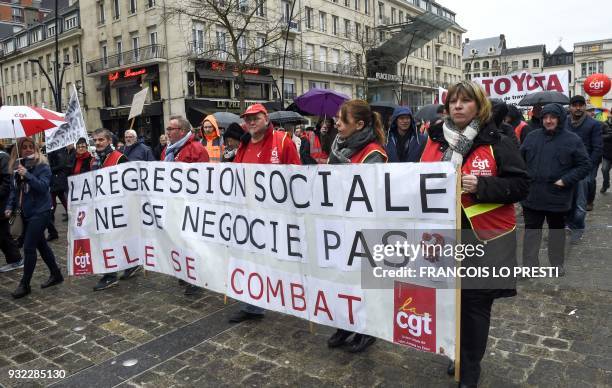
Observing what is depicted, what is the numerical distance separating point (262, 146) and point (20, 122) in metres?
3.73

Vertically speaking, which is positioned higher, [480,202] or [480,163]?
[480,163]

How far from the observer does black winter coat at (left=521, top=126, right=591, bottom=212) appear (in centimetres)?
521

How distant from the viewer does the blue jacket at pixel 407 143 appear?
21.4 feet

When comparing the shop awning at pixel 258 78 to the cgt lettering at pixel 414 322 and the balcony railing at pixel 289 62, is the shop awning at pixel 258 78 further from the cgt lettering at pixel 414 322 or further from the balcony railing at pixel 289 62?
the cgt lettering at pixel 414 322

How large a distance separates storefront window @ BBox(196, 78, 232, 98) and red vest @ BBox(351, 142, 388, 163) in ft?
108

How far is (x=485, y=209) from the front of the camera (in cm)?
291

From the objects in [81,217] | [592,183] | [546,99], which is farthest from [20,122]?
[592,183]

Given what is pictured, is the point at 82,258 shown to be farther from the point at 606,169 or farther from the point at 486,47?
the point at 486,47

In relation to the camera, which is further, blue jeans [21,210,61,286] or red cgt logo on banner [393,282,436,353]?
blue jeans [21,210,61,286]

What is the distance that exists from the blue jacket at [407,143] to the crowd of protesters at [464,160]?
0.02 metres

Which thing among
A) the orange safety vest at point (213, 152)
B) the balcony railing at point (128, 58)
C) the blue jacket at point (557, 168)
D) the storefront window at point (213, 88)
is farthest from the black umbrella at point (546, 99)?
the balcony railing at point (128, 58)

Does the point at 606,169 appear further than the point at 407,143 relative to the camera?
Yes

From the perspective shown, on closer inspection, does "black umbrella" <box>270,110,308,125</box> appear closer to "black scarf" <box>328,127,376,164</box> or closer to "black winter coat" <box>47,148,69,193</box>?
"black winter coat" <box>47,148,69,193</box>

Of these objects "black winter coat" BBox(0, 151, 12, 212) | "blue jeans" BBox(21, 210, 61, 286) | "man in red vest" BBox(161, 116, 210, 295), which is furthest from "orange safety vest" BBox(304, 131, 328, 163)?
"black winter coat" BBox(0, 151, 12, 212)
